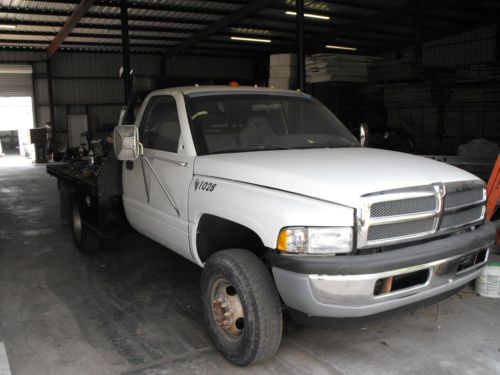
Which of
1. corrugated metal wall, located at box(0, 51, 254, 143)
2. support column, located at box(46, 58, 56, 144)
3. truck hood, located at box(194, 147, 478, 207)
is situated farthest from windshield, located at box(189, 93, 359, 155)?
support column, located at box(46, 58, 56, 144)

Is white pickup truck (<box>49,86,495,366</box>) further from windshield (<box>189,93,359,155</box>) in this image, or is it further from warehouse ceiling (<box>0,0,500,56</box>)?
warehouse ceiling (<box>0,0,500,56</box>)

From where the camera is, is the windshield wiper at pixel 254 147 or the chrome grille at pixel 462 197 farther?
the windshield wiper at pixel 254 147

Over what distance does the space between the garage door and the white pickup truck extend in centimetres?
1900

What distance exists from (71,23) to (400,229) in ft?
48.4

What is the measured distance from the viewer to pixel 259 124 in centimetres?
400

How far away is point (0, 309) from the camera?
425cm

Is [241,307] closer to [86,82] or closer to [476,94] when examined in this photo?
[476,94]

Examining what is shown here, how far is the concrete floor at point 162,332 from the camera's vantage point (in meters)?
3.17

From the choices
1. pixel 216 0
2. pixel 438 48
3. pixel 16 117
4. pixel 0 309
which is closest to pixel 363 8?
pixel 216 0

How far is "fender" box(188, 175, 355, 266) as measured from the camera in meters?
2.66

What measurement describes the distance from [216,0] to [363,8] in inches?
201

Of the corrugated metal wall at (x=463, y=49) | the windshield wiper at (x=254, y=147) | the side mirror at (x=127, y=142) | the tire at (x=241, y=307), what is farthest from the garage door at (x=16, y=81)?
the tire at (x=241, y=307)

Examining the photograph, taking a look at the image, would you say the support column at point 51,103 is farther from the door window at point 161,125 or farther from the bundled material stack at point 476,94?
the door window at point 161,125

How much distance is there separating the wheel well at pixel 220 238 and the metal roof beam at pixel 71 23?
36.5 feet
